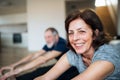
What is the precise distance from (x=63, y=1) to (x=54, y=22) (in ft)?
2.20

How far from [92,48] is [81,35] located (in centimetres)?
11

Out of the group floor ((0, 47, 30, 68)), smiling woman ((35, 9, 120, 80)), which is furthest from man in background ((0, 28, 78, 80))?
floor ((0, 47, 30, 68))

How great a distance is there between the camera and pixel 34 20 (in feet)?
20.8

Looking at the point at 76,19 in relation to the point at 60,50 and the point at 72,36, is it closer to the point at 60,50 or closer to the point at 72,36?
the point at 72,36

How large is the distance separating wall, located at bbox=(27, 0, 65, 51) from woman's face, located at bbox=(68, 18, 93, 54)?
16.8 ft

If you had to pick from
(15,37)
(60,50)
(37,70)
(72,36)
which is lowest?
(15,37)

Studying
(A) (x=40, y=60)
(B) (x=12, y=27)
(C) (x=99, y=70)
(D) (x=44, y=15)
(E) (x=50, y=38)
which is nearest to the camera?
(C) (x=99, y=70)

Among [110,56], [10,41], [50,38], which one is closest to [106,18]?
[10,41]

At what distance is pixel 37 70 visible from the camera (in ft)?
6.82

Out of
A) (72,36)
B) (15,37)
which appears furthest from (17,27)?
(72,36)

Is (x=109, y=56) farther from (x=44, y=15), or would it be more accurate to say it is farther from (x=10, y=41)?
(x=10, y=41)

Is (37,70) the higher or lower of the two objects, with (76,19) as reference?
lower

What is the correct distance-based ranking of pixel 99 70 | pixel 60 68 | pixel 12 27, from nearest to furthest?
pixel 99 70 → pixel 60 68 → pixel 12 27

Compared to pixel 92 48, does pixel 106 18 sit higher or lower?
lower
